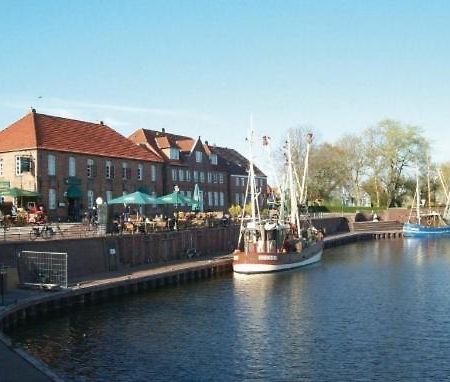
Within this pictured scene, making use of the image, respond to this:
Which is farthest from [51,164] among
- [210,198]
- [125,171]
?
[210,198]

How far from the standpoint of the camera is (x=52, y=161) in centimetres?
5306

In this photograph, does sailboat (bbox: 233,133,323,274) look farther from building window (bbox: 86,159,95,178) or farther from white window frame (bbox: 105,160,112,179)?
white window frame (bbox: 105,160,112,179)

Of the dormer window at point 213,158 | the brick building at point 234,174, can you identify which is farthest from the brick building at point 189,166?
the brick building at point 234,174

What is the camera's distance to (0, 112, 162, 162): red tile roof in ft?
175

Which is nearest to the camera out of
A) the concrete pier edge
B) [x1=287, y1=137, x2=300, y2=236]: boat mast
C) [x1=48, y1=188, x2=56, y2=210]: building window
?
the concrete pier edge

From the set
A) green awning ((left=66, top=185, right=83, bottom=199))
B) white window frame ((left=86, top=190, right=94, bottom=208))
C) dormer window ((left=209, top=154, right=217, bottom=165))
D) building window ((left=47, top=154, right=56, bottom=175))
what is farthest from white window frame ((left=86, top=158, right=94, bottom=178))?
dormer window ((left=209, top=154, right=217, bottom=165))

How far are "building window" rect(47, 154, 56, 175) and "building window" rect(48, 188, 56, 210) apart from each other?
1580 millimetres

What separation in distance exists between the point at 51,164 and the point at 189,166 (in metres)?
26.8

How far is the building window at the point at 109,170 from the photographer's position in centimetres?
5986

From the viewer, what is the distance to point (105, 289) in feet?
110

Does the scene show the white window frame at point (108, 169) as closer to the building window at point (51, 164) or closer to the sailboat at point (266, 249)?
the building window at point (51, 164)

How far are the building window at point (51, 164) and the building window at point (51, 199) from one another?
158 cm

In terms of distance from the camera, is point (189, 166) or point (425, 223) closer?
point (189, 166)

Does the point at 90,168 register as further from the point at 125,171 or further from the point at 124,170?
the point at 125,171
